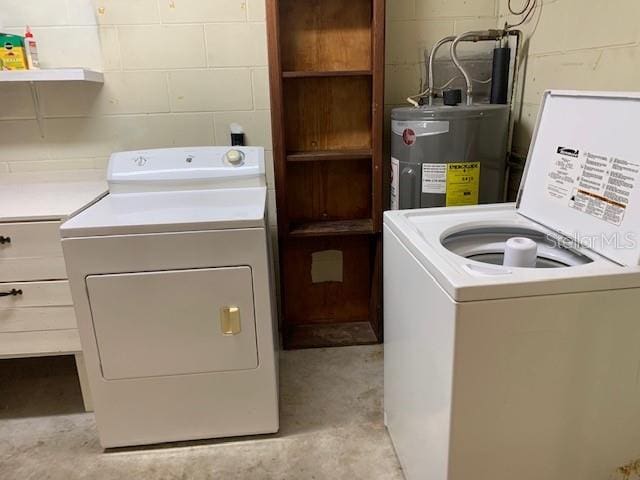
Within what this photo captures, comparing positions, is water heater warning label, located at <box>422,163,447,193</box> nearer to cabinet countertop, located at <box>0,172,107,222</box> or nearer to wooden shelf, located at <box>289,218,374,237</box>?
wooden shelf, located at <box>289,218,374,237</box>

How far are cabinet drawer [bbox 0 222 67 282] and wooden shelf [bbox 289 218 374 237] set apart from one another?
993mm

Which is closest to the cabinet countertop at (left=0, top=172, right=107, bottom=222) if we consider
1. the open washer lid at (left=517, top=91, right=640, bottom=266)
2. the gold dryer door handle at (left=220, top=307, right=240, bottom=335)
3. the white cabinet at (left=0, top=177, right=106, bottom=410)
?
the white cabinet at (left=0, top=177, right=106, bottom=410)

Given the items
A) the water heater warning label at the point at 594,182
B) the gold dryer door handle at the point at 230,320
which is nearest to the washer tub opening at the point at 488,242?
the water heater warning label at the point at 594,182

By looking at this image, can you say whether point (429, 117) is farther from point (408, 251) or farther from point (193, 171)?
point (193, 171)

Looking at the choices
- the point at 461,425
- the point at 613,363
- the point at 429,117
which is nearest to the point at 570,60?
the point at 429,117

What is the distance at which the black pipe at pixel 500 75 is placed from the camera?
84.0 inches

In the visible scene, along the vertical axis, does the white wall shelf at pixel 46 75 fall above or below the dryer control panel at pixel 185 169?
above

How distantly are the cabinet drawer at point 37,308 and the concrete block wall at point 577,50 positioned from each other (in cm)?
198

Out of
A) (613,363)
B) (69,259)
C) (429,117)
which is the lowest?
(613,363)

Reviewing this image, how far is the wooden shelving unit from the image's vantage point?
2203 millimetres

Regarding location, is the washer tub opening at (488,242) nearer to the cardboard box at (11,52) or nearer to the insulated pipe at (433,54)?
the insulated pipe at (433,54)

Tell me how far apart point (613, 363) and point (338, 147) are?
1616 millimetres

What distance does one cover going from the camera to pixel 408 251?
1338 mm

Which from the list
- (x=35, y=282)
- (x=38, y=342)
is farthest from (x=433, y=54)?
(x=38, y=342)
